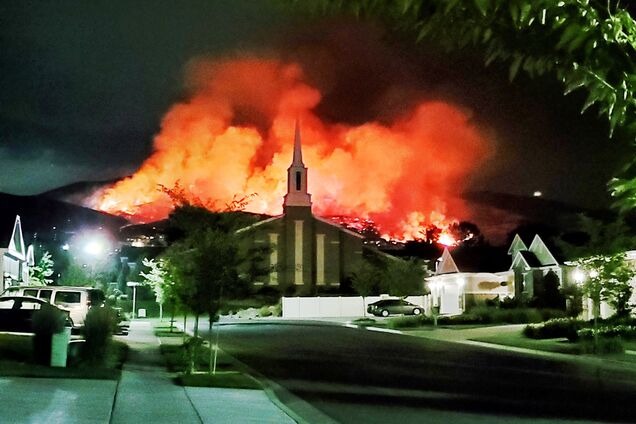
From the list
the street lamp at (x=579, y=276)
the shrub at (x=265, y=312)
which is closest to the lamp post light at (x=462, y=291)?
the shrub at (x=265, y=312)

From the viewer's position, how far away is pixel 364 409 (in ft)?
47.3

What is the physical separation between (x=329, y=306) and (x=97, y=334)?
46.8 m

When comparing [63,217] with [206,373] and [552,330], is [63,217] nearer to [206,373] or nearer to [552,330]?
[552,330]

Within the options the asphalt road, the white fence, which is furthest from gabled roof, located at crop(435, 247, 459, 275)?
the asphalt road

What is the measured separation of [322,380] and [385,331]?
24222 millimetres

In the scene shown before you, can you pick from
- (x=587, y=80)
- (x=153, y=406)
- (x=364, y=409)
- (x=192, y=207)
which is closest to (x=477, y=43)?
(x=587, y=80)

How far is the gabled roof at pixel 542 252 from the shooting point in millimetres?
51188

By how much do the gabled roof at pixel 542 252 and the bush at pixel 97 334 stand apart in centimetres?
3677

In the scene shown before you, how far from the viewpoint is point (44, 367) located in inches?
691

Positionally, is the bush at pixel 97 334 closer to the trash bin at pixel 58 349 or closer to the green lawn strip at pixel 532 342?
the trash bin at pixel 58 349

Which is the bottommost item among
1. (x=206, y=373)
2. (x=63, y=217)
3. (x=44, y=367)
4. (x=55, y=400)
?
(x=55, y=400)

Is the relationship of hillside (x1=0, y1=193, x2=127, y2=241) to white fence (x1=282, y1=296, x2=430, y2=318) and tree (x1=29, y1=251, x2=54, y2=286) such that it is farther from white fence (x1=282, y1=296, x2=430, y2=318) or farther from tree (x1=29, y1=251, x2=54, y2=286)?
tree (x1=29, y1=251, x2=54, y2=286)

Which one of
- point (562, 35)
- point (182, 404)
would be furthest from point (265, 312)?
point (562, 35)

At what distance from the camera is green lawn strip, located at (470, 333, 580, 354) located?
2947cm
